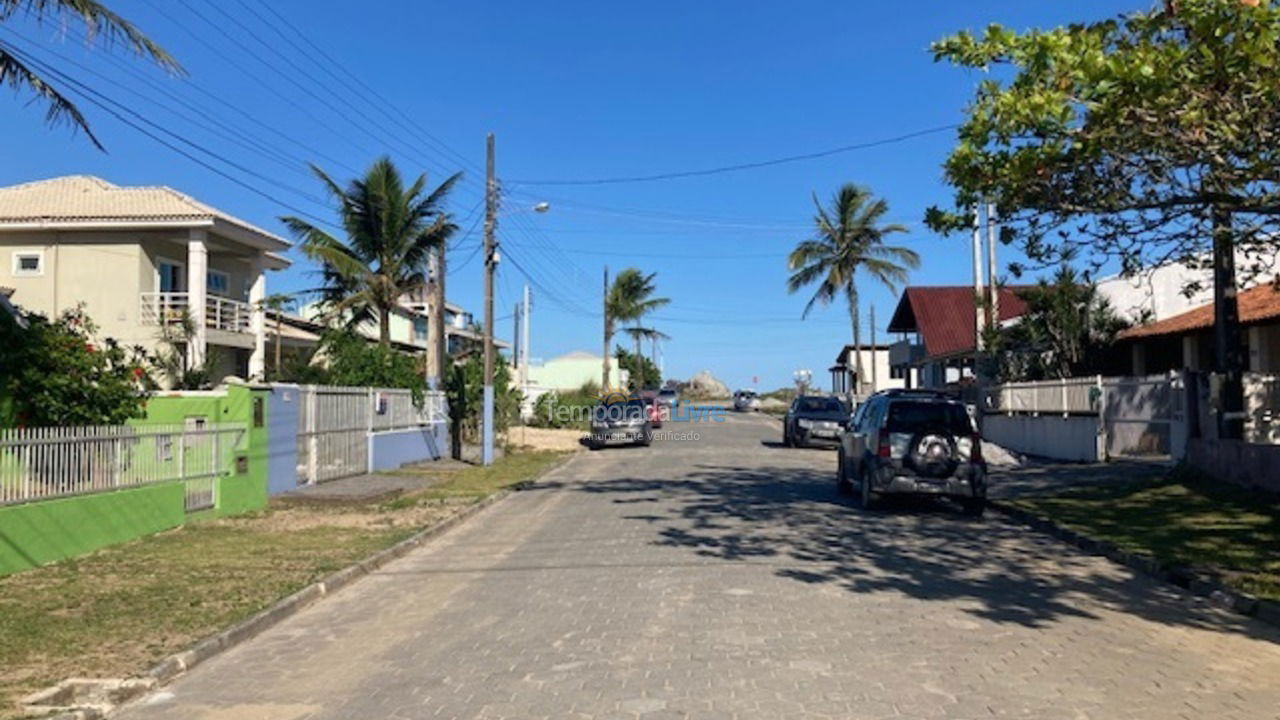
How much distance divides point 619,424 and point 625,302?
25.7 meters

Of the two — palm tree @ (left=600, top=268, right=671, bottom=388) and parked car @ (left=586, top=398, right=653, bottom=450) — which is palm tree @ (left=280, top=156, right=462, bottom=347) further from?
palm tree @ (left=600, top=268, right=671, bottom=388)

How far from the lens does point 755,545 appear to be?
1184cm

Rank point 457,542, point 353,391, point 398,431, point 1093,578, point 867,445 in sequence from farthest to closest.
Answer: point 398,431 → point 353,391 → point 867,445 → point 457,542 → point 1093,578

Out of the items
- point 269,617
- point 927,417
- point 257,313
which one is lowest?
point 269,617

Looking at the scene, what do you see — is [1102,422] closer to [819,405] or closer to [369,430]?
[819,405]

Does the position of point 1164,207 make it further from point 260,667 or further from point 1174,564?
point 260,667

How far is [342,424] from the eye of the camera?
21.3 m

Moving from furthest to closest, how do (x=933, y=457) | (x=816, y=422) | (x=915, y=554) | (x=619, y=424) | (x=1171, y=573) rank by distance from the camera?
(x=619, y=424), (x=816, y=422), (x=933, y=457), (x=915, y=554), (x=1171, y=573)

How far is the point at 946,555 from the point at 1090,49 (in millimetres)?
5415

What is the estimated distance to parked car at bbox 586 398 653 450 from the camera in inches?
1320

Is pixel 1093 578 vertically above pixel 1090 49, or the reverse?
pixel 1090 49

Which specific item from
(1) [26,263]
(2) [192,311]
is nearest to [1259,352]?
(2) [192,311]

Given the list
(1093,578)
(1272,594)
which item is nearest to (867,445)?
(1093,578)

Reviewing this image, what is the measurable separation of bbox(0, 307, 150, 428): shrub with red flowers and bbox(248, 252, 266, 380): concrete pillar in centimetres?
1666
